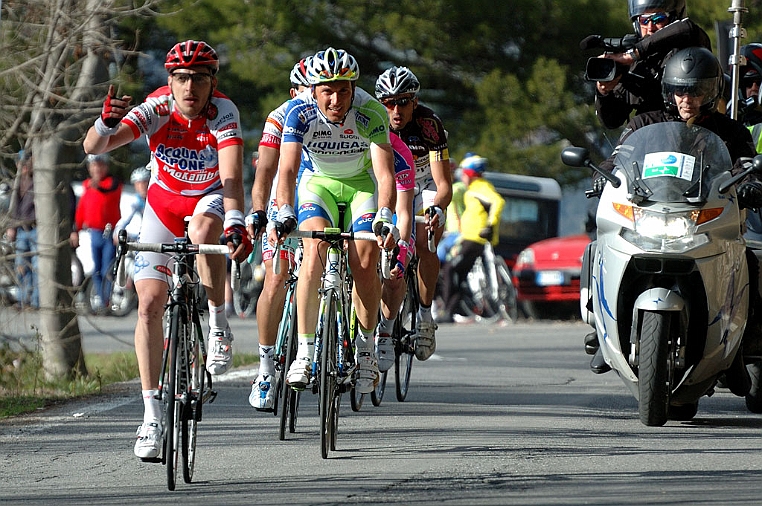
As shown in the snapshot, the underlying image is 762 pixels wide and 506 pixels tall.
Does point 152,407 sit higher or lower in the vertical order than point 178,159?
lower

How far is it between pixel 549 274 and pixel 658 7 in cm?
1231

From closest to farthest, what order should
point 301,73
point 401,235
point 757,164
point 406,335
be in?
point 757,164, point 301,73, point 401,235, point 406,335

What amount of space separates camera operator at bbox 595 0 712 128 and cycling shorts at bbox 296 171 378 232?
198 cm

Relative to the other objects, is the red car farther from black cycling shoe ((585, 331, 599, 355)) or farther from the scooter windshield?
the scooter windshield

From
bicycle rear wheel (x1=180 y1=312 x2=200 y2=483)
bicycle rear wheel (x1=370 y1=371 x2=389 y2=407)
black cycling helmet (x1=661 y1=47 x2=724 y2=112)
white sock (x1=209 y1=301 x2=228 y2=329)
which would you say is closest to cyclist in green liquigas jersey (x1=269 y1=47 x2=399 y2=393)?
white sock (x1=209 y1=301 x2=228 y2=329)

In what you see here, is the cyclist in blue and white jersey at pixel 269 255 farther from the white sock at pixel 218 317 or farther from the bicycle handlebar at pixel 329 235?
the white sock at pixel 218 317

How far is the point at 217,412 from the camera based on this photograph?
408 inches

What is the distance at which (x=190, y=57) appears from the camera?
8.23 metres

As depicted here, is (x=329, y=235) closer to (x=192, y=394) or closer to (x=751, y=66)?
(x=192, y=394)

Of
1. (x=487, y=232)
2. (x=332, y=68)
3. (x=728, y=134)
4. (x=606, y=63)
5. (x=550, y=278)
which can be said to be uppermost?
(x=606, y=63)

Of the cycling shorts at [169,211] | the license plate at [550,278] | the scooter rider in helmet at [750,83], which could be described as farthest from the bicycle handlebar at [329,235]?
the license plate at [550,278]

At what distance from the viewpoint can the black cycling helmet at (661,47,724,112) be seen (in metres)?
9.39

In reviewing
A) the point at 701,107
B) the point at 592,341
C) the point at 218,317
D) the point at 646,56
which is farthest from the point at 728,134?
the point at 218,317

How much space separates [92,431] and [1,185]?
3.55 meters
